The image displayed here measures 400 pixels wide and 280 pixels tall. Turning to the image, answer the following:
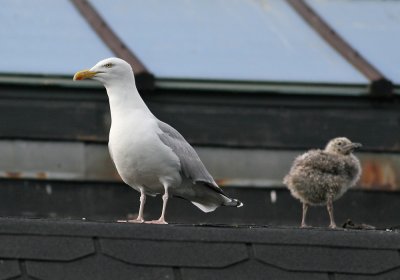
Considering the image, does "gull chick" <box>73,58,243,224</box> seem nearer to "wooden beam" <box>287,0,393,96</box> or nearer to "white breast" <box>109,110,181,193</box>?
"white breast" <box>109,110,181,193</box>

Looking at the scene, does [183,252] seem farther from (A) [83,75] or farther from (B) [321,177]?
(B) [321,177]

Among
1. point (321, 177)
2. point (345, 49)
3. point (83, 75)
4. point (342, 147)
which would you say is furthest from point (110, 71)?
point (345, 49)

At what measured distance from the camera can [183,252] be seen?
21.4 feet

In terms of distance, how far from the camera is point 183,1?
1984 centimetres

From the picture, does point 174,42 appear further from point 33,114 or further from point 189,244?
point 189,244

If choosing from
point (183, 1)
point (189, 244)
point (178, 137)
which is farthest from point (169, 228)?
point (183, 1)

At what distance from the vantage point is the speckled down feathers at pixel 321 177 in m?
11.1

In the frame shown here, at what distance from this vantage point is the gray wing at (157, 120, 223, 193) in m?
8.78

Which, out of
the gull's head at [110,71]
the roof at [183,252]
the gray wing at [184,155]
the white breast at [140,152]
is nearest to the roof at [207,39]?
the gull's head at [110,71]

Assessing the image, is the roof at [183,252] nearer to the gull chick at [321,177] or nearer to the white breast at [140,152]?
the white breast at [140,152]

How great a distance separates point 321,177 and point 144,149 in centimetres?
281

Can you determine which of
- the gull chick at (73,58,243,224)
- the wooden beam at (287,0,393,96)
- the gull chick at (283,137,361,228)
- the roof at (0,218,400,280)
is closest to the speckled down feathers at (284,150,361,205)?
the gull chick at (283,137,361,228)

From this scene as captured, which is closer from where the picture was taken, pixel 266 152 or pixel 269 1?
pixel 266 152

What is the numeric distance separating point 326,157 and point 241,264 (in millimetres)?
4911
